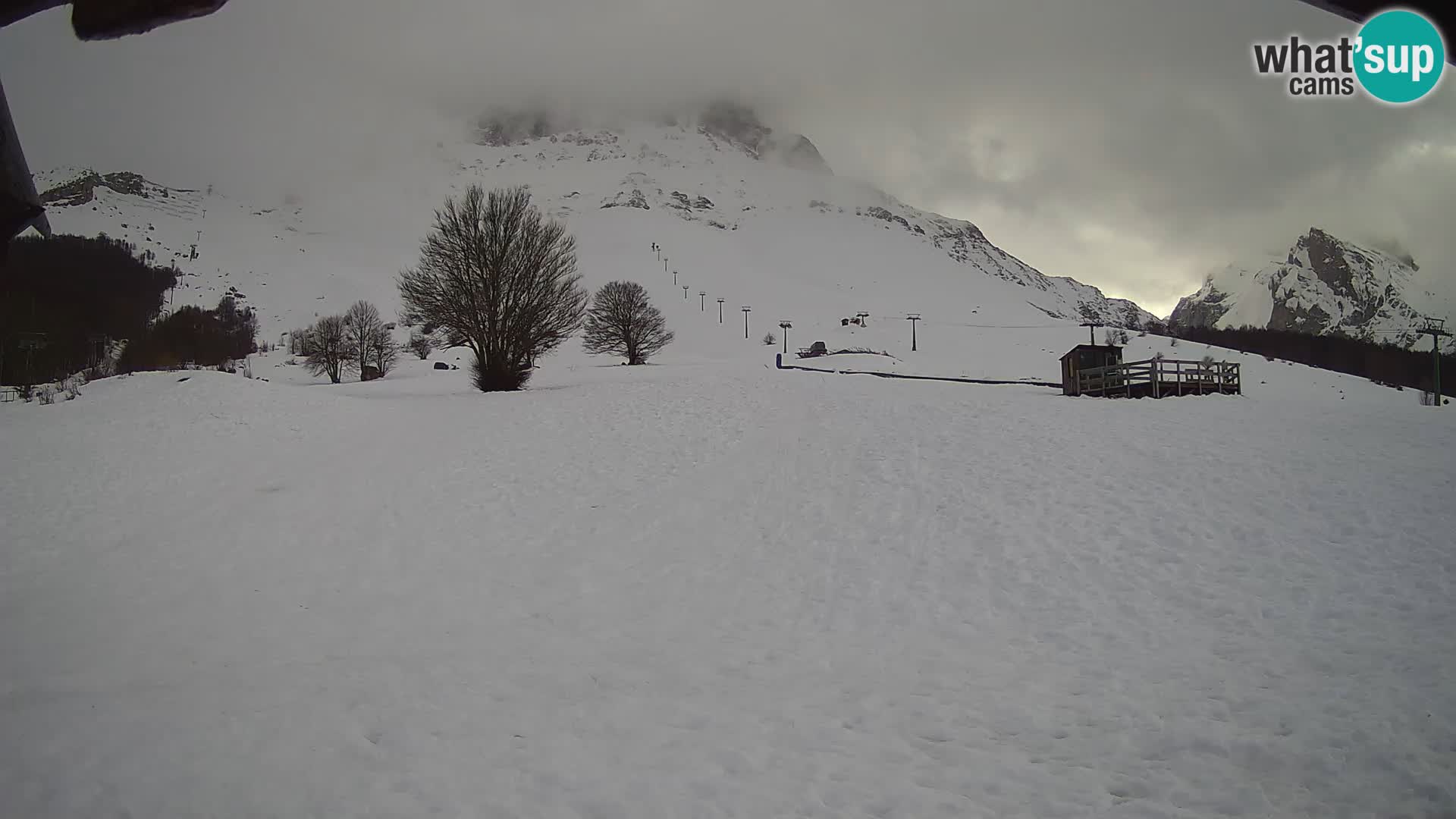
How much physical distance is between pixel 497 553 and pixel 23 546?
28.6 feet

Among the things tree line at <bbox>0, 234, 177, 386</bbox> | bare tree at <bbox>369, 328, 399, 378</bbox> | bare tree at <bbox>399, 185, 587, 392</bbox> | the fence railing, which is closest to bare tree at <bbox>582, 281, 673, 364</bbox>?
bare tree at <bbox>369, 328, 399, 378</bbox>

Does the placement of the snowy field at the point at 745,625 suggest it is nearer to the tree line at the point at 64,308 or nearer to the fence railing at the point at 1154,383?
the fence railing at the point at 1154,383

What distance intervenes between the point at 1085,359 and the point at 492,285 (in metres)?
27.6

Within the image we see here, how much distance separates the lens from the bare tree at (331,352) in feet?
195

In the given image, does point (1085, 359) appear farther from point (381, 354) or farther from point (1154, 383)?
point (381, 354)

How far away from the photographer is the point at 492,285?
3175 cm

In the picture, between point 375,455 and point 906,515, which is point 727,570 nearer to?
point 906,515

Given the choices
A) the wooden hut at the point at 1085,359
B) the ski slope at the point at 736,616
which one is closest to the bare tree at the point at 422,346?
the ski slope at the point at 736,616

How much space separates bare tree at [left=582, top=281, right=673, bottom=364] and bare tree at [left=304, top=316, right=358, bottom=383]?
22129 mm

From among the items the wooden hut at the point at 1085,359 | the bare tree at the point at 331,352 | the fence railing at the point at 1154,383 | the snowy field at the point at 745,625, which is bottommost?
the snowy field at the point at 745,625

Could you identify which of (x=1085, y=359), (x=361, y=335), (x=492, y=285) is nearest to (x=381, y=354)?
(x=361, y=335)

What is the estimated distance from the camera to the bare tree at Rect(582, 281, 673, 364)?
190 ft

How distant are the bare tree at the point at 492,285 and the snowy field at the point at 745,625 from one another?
1357 cm

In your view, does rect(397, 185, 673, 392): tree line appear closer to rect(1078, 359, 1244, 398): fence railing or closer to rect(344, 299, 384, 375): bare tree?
rect(1078, 359, 1244, 398): fence railing
